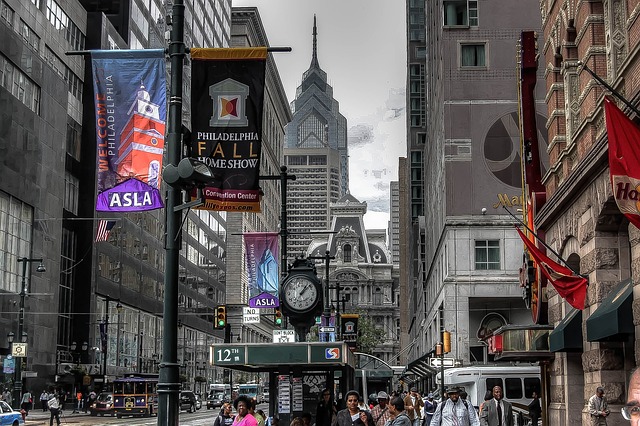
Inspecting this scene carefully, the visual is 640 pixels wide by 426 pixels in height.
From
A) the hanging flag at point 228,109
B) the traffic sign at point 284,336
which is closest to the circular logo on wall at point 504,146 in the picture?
the traffic sign at point 284,336

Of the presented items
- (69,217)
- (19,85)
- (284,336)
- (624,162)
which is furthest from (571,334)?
(69,217)

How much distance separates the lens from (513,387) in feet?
141

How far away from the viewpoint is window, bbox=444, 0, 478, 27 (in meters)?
58.7

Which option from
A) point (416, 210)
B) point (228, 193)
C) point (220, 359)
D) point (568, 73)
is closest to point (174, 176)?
point (228, 193)

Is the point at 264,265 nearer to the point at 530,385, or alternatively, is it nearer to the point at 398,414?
the point at 530,385

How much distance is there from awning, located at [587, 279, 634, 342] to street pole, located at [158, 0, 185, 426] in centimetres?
878

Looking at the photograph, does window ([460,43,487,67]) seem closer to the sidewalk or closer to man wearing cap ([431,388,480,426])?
the sidewalk

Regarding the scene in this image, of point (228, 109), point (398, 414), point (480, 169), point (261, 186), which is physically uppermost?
point (261, 186)

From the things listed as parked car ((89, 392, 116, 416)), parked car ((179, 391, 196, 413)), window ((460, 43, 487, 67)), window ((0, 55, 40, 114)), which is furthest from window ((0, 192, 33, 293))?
window ((460, 43, 487, 67))

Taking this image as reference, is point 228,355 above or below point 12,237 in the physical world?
below

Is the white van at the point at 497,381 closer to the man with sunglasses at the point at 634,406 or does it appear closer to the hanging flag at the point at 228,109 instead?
the man with sunglasses at the point at 634,406

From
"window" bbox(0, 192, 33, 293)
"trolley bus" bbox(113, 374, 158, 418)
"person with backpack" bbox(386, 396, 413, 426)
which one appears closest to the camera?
"person with backpack" bbox(386, 396, 413, 426)

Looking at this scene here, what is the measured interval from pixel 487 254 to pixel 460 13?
15914 mm

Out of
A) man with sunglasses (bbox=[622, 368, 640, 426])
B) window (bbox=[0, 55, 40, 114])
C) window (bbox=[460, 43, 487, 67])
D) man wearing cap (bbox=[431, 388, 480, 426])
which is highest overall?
window (bbox=[0, 55, 40, 114])
